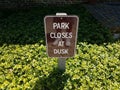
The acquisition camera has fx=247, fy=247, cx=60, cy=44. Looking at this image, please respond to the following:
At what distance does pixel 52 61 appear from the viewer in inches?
202

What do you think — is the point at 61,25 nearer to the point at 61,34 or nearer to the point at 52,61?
the point at 61,34

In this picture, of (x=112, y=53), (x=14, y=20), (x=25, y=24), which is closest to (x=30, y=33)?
(x=25, y=24)

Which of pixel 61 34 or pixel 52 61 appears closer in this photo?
pixel 61 34

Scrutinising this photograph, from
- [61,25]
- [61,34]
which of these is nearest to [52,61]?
[61,34]

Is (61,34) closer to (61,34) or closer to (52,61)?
(61,34)

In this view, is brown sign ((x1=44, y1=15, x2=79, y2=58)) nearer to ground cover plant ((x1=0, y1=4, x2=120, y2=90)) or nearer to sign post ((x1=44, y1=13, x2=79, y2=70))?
sign post ((x1=44, y1=13, x2=79, y2=70))

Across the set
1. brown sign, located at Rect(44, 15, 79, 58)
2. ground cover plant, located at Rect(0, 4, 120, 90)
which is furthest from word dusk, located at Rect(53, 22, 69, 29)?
ground cover plant, located at Rect(0, 4, 120, 90)

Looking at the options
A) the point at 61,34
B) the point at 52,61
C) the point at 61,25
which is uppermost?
the point at 61,25

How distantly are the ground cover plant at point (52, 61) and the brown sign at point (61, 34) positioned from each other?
1.87 ft

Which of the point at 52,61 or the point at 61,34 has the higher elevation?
the point at 61,34

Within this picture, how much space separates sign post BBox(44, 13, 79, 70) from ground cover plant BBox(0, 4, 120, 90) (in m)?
0.56

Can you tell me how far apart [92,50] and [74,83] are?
1.27 meters

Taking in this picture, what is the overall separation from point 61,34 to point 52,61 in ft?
3.51

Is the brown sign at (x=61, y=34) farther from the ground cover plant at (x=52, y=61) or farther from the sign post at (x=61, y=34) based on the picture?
the ground cover plant at (x=52, y=61)
